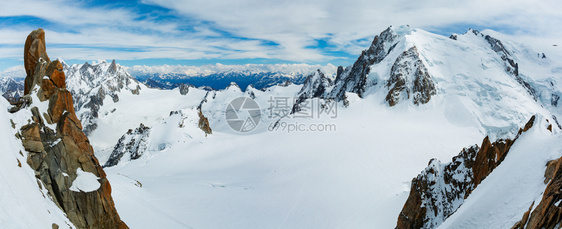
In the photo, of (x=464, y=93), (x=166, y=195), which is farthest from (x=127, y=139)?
(x=464, y=93)

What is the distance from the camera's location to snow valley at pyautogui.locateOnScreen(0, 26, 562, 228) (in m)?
10.9

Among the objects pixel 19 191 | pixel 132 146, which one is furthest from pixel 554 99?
pixel 132 146

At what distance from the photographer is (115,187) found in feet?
75.1

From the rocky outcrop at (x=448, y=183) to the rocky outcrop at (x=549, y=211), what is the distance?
7.01 m

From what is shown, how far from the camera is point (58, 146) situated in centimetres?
1266

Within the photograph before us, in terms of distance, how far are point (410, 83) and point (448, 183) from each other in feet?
172

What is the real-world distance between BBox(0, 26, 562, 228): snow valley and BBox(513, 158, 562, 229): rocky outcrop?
4 cm

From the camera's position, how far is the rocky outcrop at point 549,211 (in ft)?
22.6

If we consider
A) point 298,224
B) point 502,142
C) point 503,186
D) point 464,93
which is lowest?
point 298,224

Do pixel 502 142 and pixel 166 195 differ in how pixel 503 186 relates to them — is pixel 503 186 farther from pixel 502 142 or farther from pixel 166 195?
pixel 166 195

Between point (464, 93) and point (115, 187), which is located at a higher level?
point (464, 93)

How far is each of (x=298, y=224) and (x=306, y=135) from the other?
82.8 ft

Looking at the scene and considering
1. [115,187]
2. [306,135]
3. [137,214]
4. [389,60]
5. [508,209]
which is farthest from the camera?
[389,60]

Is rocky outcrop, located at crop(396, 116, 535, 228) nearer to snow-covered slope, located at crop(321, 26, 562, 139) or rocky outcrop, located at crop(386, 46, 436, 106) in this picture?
snow-covered slope, located at crop(321, 26, 562, 139)
